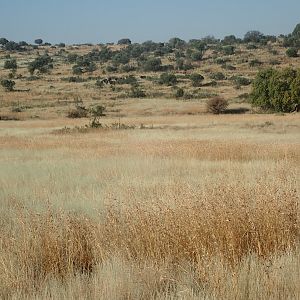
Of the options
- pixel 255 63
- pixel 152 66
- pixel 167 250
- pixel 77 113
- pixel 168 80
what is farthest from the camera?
pixel 152 66

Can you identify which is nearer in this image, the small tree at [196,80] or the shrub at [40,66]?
the small tree at [196,80]

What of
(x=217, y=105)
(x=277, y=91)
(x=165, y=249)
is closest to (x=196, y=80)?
(x=217, y=105)

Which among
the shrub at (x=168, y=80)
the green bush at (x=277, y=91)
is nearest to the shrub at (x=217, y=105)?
the green bush at (x=277, y=91)

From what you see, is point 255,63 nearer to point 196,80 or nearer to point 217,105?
Result: point 196,80

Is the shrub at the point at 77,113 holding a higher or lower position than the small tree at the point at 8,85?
lower

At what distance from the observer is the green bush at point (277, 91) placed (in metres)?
51.5

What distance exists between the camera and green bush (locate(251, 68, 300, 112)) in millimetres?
51469

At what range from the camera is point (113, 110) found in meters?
60.1

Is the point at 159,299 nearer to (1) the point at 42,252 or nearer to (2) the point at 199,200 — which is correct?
(1) the point at 42,252

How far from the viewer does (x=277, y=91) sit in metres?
51.9

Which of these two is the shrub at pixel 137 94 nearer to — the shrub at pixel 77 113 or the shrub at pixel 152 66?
the shrub at pixel 77 113

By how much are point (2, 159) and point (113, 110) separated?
41.1 m

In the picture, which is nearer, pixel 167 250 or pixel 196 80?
pixel 167 250

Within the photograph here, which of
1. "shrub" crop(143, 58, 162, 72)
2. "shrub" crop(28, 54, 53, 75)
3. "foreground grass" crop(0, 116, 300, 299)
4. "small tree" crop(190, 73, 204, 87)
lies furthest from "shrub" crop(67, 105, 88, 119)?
"shrub" crop(143, 58, 162, 72)
